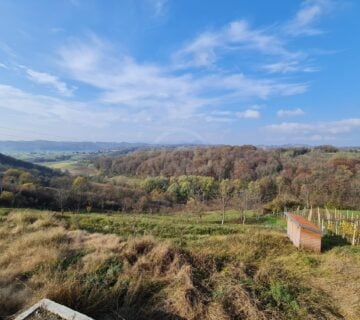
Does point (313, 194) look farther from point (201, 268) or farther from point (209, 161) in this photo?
point (209, 161)

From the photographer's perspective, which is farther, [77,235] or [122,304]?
[77,235]

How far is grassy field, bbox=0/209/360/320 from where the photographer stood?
4.71m

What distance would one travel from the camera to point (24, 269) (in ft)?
18.7

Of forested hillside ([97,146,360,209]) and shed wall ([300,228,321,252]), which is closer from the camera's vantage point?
shed wall ([300,228,321,252])

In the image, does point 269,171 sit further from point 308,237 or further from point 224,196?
point 308,237

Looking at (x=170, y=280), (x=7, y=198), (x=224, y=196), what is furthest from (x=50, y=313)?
(x=224, y=196)

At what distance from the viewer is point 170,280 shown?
5805 mm

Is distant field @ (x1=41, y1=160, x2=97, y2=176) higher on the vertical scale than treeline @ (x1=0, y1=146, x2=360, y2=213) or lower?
lower

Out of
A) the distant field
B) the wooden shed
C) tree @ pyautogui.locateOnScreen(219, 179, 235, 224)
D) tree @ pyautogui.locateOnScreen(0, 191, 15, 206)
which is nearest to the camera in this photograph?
the wooden shed

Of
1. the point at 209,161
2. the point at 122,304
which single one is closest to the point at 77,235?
the point at 122,304

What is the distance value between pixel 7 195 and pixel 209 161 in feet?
186

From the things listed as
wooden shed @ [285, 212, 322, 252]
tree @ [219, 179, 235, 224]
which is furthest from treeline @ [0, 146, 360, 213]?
wooden shed @ [285, 212, 322, 252]

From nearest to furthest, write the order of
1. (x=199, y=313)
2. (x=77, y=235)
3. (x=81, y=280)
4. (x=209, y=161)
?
(x=199, y=313), (x=81, y=280), (x=77, y=235), (x=209, y=161)

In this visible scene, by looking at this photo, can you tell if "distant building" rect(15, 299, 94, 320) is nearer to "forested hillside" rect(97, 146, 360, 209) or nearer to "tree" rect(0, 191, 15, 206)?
"tree" rect(0, 191, 15, 206)
